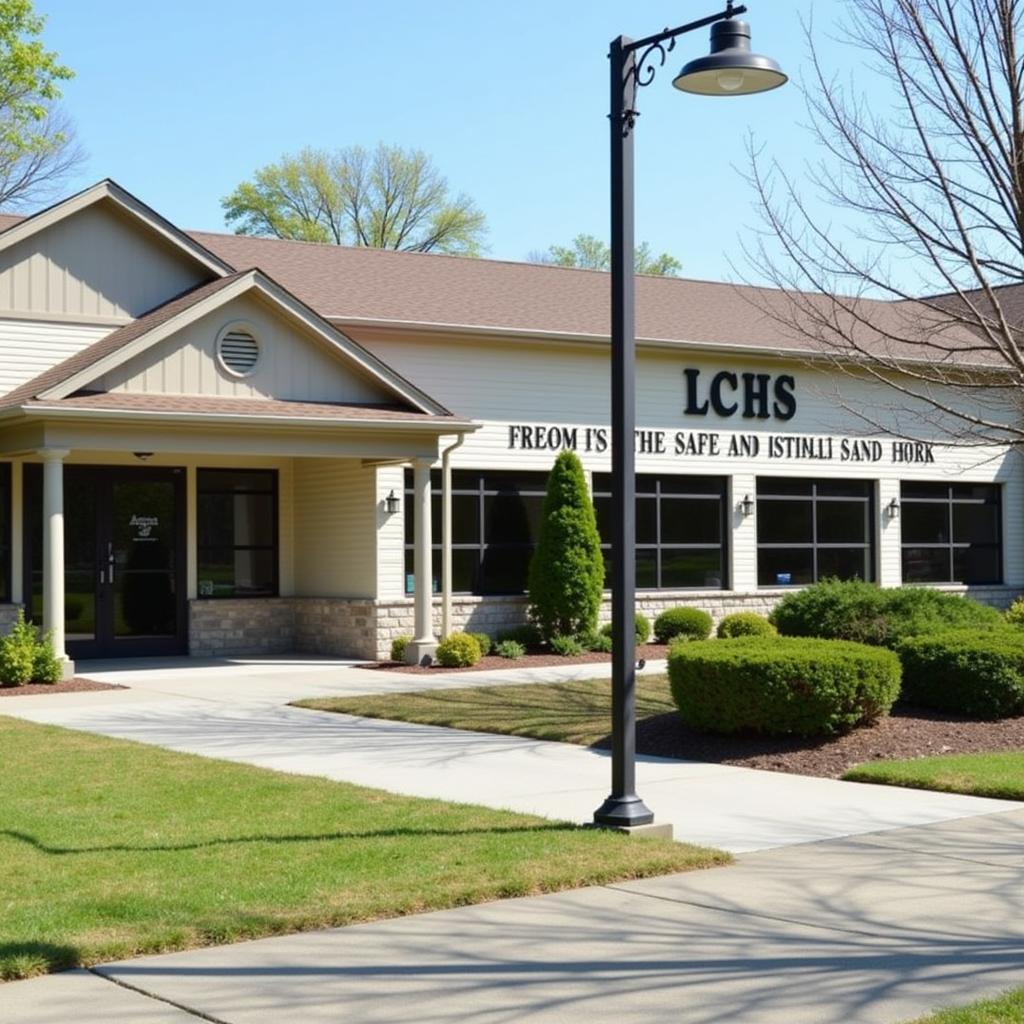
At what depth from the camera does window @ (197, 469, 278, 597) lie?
23719 millimetres

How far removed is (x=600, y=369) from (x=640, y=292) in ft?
12.9

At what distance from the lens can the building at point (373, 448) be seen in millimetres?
20719

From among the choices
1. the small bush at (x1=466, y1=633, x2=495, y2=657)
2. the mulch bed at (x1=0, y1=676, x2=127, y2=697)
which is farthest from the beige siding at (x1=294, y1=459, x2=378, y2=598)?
the mulch bed at (x1=0, y1=676, x2=127, y2=697)

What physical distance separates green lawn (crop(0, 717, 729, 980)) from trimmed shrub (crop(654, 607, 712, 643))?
14415 mm

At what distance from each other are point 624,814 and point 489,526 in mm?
15661

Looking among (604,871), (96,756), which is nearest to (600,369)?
(96,756)

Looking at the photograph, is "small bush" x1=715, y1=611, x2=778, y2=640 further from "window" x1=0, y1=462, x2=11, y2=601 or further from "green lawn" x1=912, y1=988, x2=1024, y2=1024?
"green lawn" x1=912, y1=988, x2=1024, y2=1024

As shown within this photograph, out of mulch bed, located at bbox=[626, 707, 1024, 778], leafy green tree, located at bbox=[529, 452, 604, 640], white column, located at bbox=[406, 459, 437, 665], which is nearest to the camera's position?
mulch bed, located at bbox=[626, 707, 1024, 778]

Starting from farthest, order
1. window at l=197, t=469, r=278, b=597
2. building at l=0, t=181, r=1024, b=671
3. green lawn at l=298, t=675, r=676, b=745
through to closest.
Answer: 1. window at l=197, t=469, r=278, b=597
2. building at l=0, t=181, r=1024, b=671
3. green lawn at l=298, t=675, r=676, b=745

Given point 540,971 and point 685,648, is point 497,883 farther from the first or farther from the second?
point 685,648

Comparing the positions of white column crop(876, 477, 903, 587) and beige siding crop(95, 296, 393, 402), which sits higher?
beige siding crop(95, 296, 393, 402)

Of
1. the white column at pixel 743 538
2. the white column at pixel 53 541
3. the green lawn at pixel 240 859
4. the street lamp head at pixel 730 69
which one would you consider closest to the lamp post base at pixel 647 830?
the green lawn at pixel 240 859

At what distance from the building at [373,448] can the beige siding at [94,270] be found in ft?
0.12

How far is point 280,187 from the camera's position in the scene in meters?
58.6
